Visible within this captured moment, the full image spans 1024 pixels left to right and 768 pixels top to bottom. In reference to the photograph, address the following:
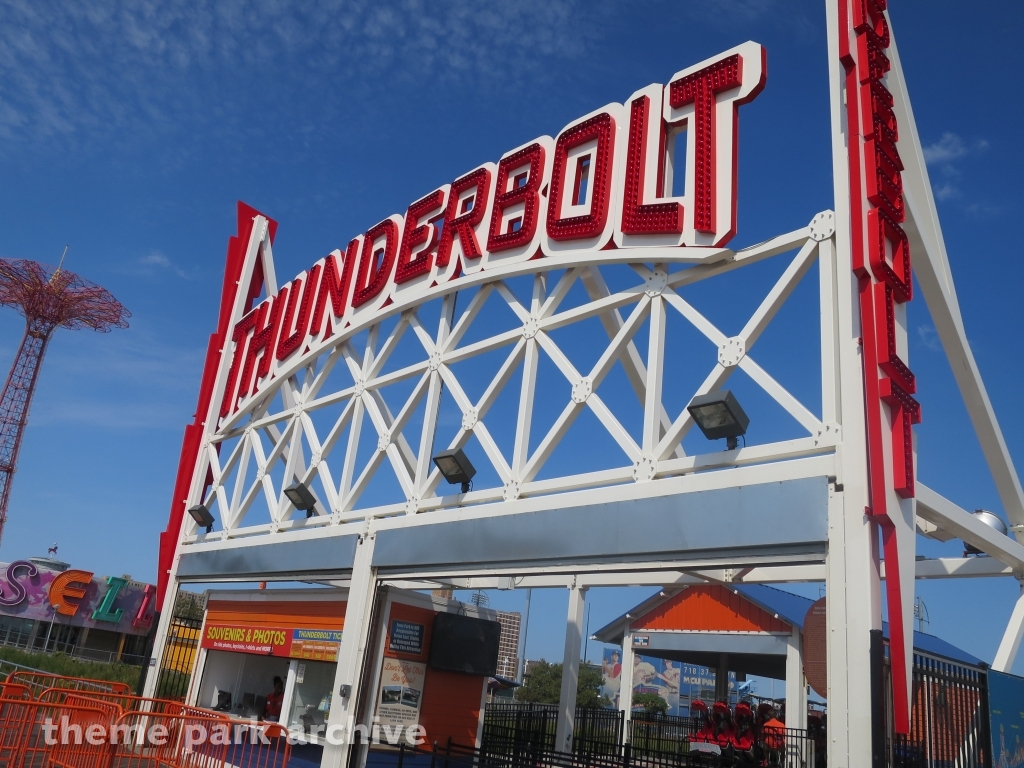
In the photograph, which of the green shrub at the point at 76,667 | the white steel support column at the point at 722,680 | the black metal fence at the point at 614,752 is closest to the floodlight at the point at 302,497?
the black metal fence at the point at 614,752

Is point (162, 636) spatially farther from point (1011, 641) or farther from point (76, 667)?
point (1011, 641)

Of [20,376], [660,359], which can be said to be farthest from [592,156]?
[20,376]

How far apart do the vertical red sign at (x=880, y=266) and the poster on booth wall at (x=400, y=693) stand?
758 centimetres

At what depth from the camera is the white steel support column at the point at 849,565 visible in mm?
6855

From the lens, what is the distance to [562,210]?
1224cm

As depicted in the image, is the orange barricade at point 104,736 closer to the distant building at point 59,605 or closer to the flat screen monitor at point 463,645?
the flat screen monitor at point 463,645

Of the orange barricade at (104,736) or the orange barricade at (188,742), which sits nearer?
the orange barricade at (104,736)

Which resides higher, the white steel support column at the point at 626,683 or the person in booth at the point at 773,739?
the white steel support column at the point at 626,683

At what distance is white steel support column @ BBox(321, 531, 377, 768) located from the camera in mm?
11633

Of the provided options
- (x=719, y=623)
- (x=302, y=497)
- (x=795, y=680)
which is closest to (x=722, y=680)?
(x=719, y=623)

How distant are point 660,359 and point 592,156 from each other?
12.0ft

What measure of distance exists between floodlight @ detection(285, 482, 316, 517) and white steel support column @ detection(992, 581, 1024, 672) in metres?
10.9

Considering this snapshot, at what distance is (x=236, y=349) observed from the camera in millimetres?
20922

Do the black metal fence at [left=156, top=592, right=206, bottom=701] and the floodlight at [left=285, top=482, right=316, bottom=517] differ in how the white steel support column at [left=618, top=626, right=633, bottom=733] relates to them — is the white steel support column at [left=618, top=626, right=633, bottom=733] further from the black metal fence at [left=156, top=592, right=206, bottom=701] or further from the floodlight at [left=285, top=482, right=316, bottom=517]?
the black metal fence at [left=156, top=592, right=206, bottom=701]
